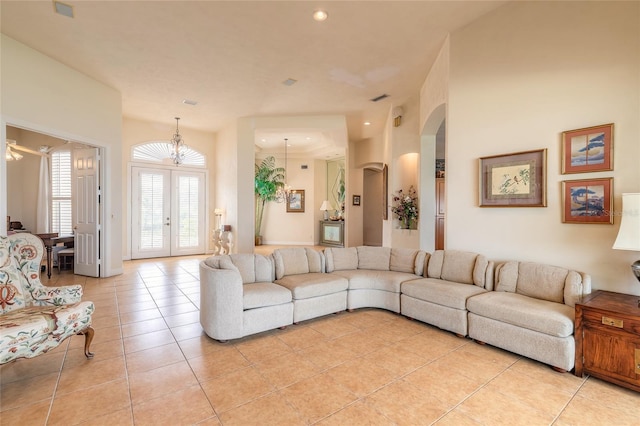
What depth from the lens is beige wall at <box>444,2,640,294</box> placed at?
2.68 m

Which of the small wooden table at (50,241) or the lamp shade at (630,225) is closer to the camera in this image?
the lamp shade at (630,225)

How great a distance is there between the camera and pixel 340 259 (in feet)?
14.5

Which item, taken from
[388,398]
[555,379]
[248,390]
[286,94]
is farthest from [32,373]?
[286,94]

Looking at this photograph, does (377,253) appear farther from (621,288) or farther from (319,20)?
(319,20)

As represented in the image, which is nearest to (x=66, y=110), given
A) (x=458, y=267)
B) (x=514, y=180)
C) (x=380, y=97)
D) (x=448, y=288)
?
(x=380, y=97)

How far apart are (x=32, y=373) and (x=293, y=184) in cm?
877

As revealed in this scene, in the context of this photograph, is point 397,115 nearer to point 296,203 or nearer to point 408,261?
point 408,261

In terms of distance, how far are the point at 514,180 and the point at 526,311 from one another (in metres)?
1.50

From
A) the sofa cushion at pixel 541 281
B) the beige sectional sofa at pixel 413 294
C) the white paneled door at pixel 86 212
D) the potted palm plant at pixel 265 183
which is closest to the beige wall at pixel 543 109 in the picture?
the sofa cushion at pixel 541 281

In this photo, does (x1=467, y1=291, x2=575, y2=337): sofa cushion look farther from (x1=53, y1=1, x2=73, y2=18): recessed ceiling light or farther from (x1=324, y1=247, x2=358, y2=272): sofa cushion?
(x1=53, y1=1, x2=73, y2=18): recessed ceiling light

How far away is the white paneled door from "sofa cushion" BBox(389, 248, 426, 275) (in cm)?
544

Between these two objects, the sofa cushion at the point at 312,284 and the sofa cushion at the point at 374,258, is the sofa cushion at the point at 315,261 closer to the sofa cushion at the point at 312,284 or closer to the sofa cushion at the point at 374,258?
the sofa cushion at the point at 312,284

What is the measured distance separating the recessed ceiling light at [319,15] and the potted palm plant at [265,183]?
23.4ft

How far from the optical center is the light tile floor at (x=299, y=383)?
6.33ft
